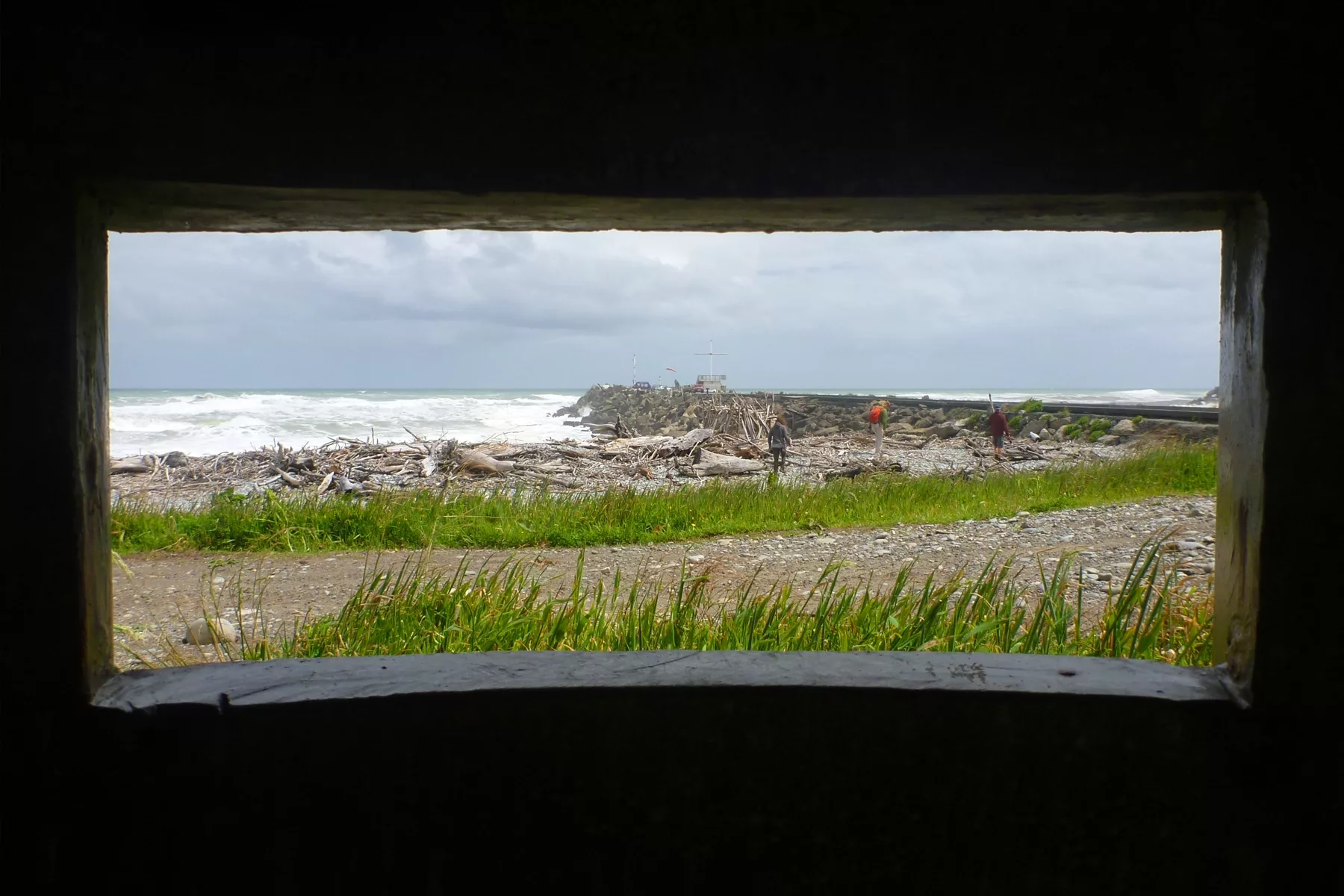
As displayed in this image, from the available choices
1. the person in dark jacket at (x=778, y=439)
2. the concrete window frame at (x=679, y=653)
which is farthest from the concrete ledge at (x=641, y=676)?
the person in dark jacket at (x=778, y=439)

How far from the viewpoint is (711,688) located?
1.50m

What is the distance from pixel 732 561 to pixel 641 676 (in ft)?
17.3

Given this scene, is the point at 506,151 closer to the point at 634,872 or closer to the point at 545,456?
the point at 634,872

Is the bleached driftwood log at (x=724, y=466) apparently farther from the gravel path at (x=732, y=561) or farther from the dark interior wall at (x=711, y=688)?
the dark interior wall at (x=711, y=688)

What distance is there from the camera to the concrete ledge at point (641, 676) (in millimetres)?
1483

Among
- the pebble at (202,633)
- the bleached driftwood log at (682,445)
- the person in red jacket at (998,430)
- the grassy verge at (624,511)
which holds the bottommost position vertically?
the pebble at (202,633)

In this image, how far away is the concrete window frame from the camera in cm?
148

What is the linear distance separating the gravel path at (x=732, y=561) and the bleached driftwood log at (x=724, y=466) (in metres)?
5.78

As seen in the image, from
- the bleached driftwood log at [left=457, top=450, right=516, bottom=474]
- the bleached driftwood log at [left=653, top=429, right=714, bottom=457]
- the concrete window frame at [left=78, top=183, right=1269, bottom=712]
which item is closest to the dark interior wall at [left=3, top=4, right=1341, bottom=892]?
the concrete window frame at [left=78, top=183, right=1269, bottom=712]

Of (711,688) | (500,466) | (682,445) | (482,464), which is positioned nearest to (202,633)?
(711,688)

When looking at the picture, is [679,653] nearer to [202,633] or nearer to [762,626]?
[762,626]

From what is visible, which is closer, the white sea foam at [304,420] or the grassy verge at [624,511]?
the grassy verge at [624,511]

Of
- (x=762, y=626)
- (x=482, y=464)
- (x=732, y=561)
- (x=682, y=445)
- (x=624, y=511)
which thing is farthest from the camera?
(x=682, y=445)

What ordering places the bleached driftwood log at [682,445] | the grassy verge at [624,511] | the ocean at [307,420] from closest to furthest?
the grassy verge at [624,511], the bleached driftwood log at [682,445], the ocean at [307,420]
